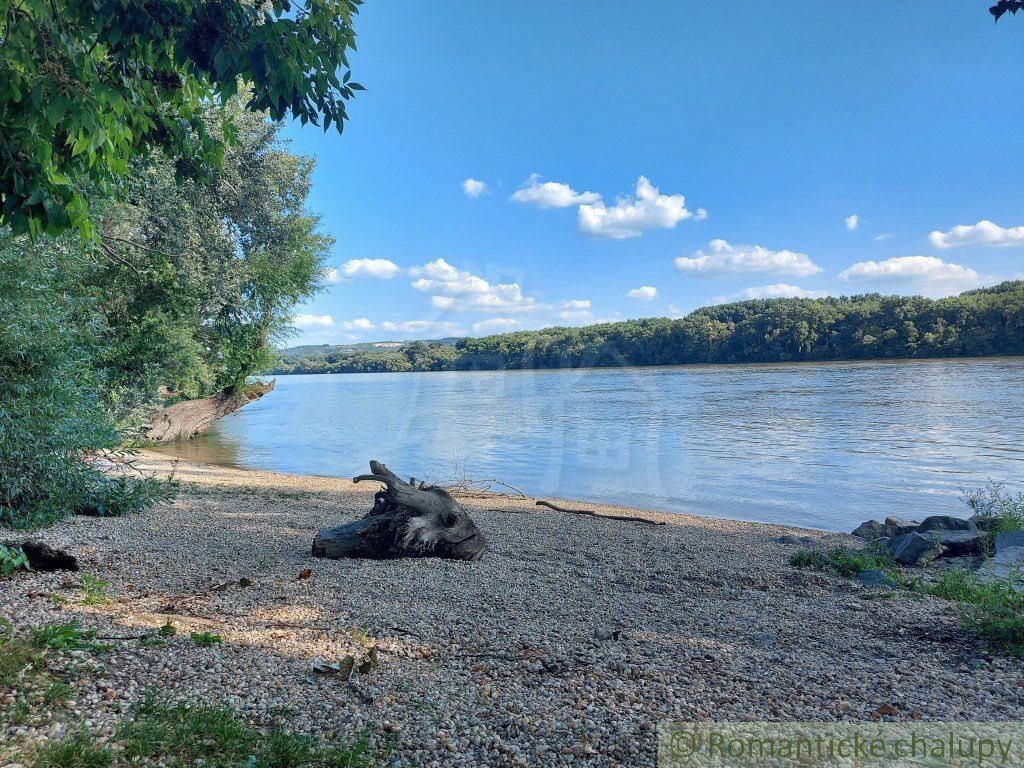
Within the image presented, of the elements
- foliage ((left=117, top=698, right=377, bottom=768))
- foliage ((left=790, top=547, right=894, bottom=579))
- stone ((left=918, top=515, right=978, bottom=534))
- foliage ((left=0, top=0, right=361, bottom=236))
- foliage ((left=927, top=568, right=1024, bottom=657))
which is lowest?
stone ((left=918, top=515, right=978, bottom=534))

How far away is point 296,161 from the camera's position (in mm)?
18562

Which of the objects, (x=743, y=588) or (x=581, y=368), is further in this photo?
(x=581, y=368)

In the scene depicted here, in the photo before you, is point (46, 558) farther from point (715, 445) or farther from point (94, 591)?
point (715, 445)

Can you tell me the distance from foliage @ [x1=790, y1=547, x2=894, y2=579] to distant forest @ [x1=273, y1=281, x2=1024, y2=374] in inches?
2295

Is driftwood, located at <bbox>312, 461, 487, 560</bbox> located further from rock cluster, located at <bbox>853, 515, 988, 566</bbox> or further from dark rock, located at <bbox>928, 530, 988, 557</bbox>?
dark rock, located at <bbox>928, 530, 988, 557</bbox>

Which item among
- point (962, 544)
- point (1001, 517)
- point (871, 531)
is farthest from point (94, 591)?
point (1001, 517)

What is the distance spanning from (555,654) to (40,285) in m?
6.95

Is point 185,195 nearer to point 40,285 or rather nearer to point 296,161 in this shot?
point 296,161

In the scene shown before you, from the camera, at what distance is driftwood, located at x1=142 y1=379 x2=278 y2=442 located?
2327 centimetres

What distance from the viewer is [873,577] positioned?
6.94m

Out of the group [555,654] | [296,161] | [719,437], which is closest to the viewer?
[555,654]

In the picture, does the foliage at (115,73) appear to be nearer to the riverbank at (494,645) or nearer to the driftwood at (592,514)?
the riverbank at (494,645)

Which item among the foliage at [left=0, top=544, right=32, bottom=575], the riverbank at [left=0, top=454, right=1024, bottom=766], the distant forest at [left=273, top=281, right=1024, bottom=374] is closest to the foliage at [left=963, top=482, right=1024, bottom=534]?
the riverbank at [left=0, top=454, right=1024, bottom=766]

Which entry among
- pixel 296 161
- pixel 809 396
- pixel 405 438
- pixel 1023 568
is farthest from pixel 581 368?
pixel 1023 568
